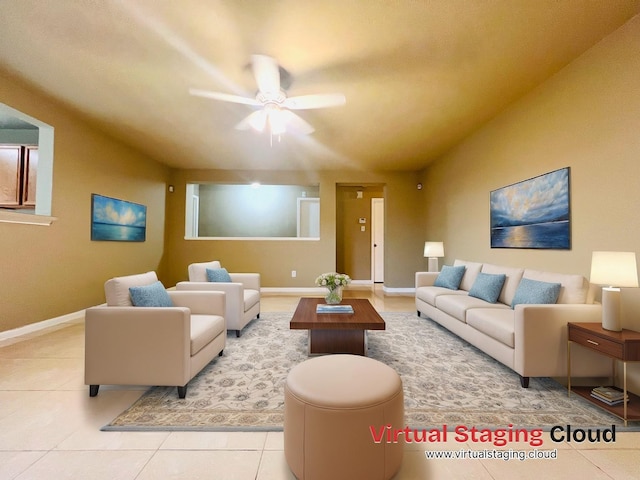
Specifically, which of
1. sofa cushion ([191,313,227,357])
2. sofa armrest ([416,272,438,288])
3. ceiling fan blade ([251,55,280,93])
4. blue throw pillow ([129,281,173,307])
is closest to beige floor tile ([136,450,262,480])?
sofa cushion ([191,313,227,357])

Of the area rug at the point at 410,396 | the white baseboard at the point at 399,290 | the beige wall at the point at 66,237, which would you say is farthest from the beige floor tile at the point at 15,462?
the white baseboard at the point at 399,290

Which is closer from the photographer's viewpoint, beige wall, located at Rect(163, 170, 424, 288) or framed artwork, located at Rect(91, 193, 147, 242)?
framed artwork, located at Rect(91, 193, 147, 242)

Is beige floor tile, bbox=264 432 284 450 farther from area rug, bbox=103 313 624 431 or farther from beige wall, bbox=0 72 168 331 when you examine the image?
beige wall, bbox=0 72 168 331

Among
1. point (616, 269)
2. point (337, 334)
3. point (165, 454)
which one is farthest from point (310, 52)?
point (165, 454)

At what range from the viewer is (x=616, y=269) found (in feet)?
5.84

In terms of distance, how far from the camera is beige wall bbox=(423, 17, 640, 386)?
204 cm

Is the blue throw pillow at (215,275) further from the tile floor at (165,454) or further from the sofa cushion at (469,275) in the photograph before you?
the sofa cushion at (469,275)

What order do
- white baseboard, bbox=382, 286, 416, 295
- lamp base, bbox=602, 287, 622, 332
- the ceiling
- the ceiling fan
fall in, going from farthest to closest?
white baseboard, bbox=382, 286, 416, 295 → the ceiling fan → the ceiling → lamp base, bbox=602, 287, 622, 332

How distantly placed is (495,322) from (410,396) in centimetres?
99

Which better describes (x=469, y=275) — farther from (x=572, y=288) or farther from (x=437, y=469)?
(x=437, y=469)

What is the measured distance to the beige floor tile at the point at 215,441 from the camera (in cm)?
146

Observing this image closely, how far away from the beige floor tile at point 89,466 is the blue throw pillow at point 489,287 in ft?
10.3

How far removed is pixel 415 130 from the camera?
4.06 m

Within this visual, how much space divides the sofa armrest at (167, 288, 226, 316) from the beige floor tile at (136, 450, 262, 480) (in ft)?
4.05
